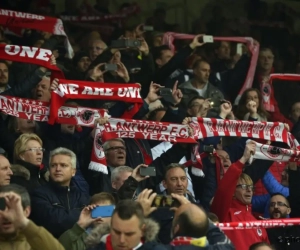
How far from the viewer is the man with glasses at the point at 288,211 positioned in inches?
449

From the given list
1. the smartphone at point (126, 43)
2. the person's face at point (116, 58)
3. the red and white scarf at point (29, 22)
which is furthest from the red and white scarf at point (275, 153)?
the red and white scarf at point (29, 22)

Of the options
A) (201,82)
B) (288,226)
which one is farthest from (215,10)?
(288,226)

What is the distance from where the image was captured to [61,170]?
1030cm

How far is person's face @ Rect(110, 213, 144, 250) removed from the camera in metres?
8.28

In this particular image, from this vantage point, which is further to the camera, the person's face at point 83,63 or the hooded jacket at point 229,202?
the person's face at point 83,63

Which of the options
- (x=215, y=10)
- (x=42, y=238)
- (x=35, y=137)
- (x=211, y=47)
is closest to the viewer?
(x=42, y=238)

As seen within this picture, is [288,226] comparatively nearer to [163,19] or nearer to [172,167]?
[172,167]

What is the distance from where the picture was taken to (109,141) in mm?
11562

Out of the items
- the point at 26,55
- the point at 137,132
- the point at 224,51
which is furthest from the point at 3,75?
the point at 224,51

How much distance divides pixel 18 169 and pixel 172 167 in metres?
1.48

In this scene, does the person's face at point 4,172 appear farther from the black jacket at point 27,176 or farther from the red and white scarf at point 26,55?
the red and white scarf at point 26,55

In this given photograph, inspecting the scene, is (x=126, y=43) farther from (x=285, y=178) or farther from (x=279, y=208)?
(x=279, y=208)

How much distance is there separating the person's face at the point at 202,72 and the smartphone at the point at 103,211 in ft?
16.9

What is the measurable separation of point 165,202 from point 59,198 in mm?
1259
